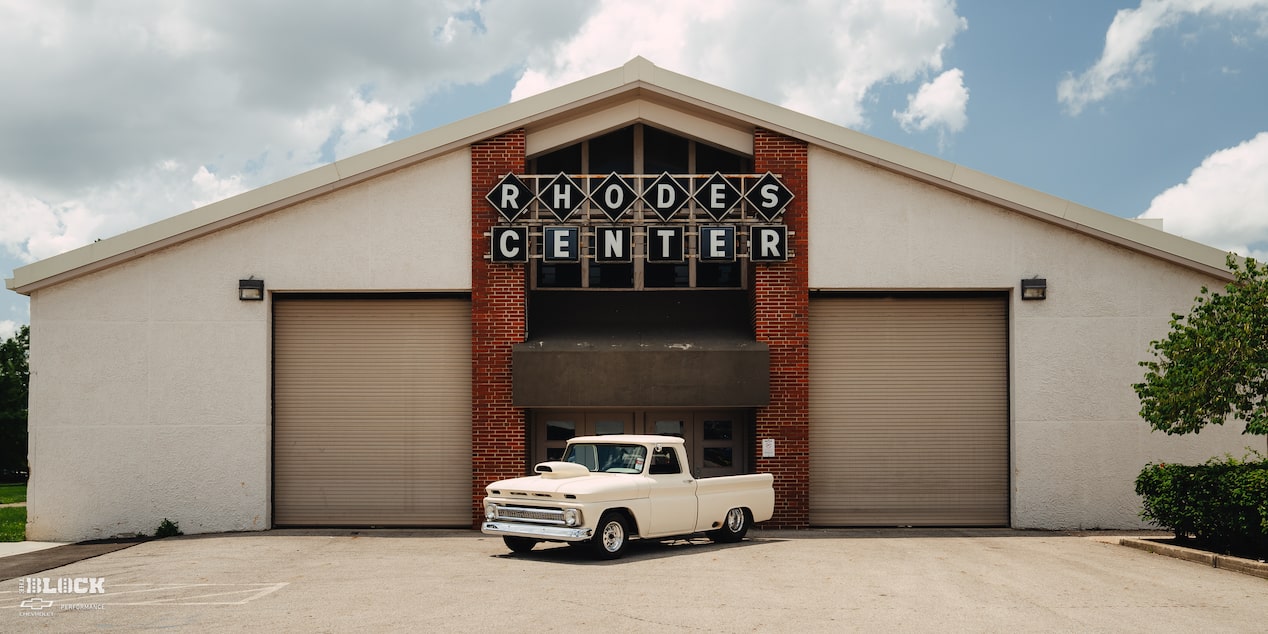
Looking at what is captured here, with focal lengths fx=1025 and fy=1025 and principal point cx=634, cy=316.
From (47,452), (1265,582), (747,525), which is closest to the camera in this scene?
(1265,582)

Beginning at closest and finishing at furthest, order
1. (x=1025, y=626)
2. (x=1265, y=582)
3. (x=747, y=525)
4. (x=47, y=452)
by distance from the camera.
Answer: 1. (x=1025, y=626)
2. (x=1265, y=582)
3. (x=747, y=525)
4. (x=47, y=452)

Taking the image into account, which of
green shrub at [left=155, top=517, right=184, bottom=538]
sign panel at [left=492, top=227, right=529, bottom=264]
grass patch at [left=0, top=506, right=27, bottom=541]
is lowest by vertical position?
grass patch at [left=0, top=506, right=27, bottom=541]

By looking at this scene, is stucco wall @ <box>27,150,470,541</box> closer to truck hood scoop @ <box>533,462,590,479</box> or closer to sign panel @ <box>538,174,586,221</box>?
sign panel @ <box>538,174,586,221</box>

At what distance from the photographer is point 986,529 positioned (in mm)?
17875

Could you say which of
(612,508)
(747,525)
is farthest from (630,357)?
(612,508)

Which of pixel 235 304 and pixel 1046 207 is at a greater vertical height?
pixel 1046 207

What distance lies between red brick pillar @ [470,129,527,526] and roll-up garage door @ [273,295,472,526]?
52 cm

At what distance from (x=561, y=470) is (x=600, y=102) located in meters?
7.37

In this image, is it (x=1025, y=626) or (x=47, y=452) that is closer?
(x=1025, y=626)

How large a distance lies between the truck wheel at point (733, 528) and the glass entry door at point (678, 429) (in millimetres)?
3493

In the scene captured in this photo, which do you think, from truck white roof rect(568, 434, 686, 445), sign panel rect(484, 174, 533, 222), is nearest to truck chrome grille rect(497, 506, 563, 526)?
truck white roof rect(568, 434, 686, 445)

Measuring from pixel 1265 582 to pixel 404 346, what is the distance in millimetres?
13224

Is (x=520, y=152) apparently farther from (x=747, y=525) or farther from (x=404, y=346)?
(x=747, y=525)

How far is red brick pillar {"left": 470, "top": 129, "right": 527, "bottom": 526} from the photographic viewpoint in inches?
687
